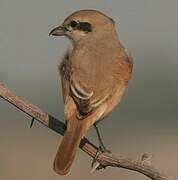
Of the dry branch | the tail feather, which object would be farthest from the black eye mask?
the dry branch

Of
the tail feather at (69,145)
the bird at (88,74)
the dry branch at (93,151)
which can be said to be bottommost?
the dry branch at (93,151)

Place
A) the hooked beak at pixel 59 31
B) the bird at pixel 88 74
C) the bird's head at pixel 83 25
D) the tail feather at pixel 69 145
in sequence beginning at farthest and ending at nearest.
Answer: the hooked beak at pixel 59 31 → the bird's head at pixel 83 25 → the bird at pixel 88 74 → the tail feather at pixel 69 145

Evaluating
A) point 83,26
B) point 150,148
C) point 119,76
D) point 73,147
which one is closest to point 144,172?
point 73,147

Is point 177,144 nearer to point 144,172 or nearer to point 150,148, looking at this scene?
point 150,148

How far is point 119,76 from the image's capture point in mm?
4547

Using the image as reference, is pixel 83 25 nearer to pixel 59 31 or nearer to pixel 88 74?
pixel 59 31

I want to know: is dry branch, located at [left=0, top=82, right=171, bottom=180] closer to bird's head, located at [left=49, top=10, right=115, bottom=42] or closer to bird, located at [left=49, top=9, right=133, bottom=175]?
bird, located at [left=49, top=9, right=133, bottom=175]

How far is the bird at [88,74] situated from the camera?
4262 millimetres

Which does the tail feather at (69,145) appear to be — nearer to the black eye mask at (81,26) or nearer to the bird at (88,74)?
the bird at (88,74)

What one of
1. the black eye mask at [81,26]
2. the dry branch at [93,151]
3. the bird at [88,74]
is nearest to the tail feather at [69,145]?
the bird at [88,74]

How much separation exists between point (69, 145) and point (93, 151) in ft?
0.88

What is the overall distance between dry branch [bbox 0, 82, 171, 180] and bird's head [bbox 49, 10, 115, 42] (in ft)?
2.73

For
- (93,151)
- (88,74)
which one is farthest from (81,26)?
(93,151)

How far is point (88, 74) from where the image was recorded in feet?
14.4
